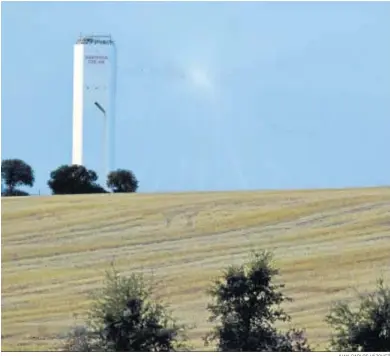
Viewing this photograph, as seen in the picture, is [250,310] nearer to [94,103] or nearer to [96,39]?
[94,103]

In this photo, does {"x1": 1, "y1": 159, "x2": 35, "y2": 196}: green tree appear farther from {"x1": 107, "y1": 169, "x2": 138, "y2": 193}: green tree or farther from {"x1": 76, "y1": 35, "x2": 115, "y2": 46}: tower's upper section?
{"x1": 76, "y1": 35, "x2": 115, "y2": 46}: tower's upper section

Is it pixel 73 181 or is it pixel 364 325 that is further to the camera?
pixel 73 181

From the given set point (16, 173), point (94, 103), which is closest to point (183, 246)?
point (94, 103)

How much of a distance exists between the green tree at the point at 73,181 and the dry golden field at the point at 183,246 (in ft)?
0.22

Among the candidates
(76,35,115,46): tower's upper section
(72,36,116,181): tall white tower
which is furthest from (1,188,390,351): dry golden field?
(76,35,115,46): tower's upper section

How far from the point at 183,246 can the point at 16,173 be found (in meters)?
1.46

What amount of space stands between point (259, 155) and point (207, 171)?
1.49ft

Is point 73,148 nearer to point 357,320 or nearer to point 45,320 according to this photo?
point 45,320

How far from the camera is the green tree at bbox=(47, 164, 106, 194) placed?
10.8m

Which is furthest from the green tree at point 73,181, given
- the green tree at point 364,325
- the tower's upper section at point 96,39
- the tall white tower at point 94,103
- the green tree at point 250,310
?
the green tree at point 364,325

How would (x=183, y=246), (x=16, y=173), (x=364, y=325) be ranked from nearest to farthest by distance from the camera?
(x=364, y=325), (x=16, y=173), (x=183, y=246)

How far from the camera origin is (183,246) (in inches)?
425

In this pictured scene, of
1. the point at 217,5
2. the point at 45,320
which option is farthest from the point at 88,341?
the point at 217,5

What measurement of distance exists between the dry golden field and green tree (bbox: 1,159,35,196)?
6.5 inches
